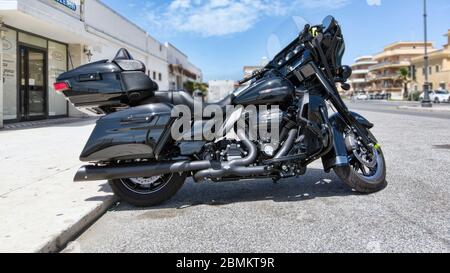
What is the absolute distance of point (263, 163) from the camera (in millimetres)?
3688

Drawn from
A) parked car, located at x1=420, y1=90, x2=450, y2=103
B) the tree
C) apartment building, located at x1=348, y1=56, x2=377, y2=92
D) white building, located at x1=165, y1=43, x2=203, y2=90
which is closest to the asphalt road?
white building, located at x1=165, y1=43, x2=203, y2=90

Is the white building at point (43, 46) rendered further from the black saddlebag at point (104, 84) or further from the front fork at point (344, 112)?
the front fork at point (344, 112)

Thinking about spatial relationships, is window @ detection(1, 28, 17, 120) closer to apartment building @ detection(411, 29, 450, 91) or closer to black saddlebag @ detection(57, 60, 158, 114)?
black saddlebag @ detection(57, 60, 158, 114)

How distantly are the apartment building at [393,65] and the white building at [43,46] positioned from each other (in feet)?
242

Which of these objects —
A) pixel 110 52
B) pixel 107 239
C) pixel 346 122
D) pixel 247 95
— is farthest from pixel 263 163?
Answer: pixel 110 52

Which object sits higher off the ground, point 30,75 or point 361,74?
point 361,74

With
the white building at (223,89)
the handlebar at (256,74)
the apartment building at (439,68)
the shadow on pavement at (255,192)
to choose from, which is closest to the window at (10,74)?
the white building at (223,89)

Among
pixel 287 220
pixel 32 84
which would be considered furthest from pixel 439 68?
pixel 287 220

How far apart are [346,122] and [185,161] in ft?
6.62

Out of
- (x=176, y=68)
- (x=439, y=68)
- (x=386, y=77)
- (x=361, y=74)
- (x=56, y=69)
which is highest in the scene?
(x=361, y=74)

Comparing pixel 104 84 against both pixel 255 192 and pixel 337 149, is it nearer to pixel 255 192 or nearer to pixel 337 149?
pixel 255 192

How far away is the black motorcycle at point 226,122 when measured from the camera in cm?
350

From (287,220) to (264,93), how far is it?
129 cm

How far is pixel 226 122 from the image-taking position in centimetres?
365
